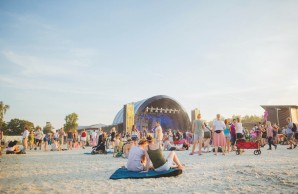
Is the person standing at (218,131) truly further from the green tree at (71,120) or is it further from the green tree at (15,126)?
the green tree at (15,126)

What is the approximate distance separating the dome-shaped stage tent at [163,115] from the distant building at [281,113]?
9697mm

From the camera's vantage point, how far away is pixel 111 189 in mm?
3828

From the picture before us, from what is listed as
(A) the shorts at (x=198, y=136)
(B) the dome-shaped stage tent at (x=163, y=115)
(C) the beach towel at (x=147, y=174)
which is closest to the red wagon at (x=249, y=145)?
(A) the shorts at (x=198, y=136)

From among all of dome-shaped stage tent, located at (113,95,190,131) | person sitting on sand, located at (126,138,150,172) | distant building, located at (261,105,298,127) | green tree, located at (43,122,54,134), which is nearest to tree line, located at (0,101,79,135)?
green tree, located at (43,122,54,134)

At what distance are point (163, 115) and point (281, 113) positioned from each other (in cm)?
1480

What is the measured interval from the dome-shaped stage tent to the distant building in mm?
9697

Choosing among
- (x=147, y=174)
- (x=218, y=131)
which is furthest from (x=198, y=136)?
(x=147, y=174)

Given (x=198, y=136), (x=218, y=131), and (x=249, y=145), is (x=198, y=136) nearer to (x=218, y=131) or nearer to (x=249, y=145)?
(x=218, y=131)

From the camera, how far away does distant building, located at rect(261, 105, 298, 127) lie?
22.5 meters

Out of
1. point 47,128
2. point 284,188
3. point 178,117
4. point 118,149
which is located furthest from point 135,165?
point 47,128

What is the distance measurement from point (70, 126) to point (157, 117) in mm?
31349

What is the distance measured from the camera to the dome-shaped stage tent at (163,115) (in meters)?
28.0

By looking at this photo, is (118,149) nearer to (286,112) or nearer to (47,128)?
(286,112)

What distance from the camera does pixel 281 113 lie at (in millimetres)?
22953
